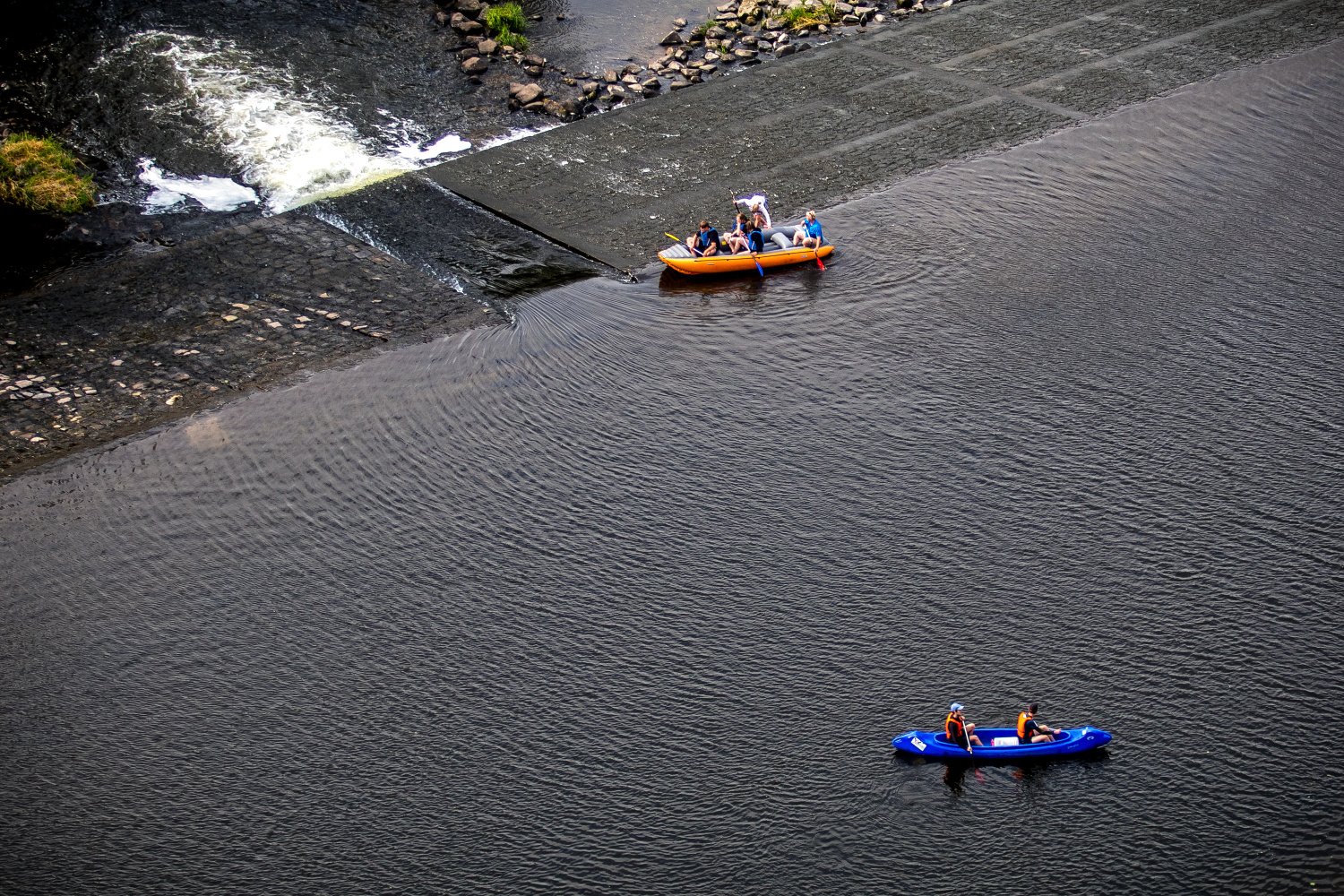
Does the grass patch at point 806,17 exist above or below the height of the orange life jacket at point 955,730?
above

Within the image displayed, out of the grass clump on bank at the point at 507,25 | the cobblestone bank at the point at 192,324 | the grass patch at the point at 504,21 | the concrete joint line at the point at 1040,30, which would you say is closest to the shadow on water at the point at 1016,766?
the cobblestone bank at the point at 192,324

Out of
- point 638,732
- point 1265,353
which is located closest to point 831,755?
point 638,732

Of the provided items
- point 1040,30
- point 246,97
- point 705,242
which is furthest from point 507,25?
point 1040,30

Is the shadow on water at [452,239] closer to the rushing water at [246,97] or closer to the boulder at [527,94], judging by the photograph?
the rushing water at [246,97]

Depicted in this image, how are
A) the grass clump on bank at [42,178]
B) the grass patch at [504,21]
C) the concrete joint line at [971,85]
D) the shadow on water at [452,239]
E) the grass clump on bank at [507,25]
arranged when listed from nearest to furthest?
the shadow on water at [452,239] < the grass clump on bank at [42,178] < the concrete joint line at [971,85] < the grass clump on bank at [507,25] < the grass patch at [504,21]

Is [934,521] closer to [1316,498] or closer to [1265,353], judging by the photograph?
[1316,498]

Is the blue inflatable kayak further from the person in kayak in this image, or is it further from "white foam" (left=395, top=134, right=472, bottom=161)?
"white foam" (left=395, top=134, right=472, bottom=161)

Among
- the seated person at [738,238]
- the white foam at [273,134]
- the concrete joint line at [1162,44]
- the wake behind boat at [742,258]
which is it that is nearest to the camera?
the wake behind boat at [742,258]
